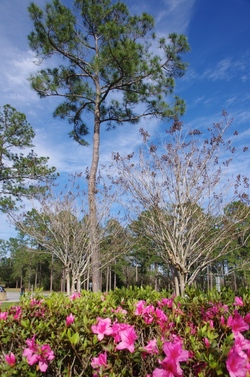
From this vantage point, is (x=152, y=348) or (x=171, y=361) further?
(x=152, y=348)

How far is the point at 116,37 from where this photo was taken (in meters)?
7.11

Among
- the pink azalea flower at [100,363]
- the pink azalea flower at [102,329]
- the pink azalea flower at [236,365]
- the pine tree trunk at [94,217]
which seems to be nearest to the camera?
the pink azalea flower at [236,365]

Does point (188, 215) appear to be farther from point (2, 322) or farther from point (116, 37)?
point (116, 37)

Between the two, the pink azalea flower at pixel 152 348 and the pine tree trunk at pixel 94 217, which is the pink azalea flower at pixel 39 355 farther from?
the pine tree trunk at pixel 94 217

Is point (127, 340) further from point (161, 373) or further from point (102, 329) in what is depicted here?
point (161, 373)

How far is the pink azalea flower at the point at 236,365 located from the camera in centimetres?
94

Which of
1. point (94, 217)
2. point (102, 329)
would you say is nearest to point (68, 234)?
point (94, 217)

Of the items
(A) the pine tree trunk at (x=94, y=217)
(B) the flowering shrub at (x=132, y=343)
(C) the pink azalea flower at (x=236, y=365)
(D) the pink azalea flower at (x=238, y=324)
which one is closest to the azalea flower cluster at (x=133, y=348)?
(B) the flowering shrub at (x=132, y=343)

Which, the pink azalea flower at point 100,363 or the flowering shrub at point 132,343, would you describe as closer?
the flowering shrub at point 132,343

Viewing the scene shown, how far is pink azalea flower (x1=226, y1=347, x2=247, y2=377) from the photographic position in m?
0.94

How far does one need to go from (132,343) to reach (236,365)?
0.44 m

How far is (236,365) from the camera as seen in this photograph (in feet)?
3.10

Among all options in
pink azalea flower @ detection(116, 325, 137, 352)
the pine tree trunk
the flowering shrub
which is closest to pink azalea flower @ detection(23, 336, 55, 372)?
the flowering shrub

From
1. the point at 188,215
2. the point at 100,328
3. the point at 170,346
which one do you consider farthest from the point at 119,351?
the point at 188,215
